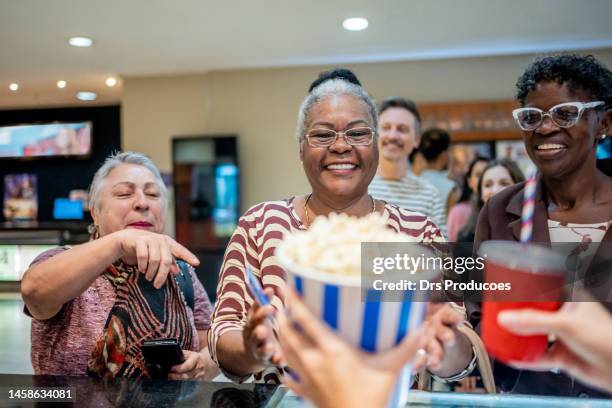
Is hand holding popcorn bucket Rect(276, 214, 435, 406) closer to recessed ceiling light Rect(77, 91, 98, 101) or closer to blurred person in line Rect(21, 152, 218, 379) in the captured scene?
blurred person in line Rect(21, 152, 218, 379)

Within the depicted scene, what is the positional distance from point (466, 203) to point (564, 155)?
84.1 inches

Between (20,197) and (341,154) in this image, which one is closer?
(341,154)

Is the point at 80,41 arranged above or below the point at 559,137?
above

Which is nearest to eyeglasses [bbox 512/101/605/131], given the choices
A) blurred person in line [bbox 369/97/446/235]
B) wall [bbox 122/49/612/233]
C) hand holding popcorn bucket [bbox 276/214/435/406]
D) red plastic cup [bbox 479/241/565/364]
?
red plastic cup [bbox 479/241/565/364]

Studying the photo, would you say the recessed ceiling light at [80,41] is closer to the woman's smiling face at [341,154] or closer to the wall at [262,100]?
the wall at [262,100]

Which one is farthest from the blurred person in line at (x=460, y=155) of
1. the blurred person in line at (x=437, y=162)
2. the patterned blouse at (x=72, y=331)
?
the patterned blouse at (x=72, y=331)

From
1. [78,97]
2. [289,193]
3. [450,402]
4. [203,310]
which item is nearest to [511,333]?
[450,402]

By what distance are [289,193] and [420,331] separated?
6223mm

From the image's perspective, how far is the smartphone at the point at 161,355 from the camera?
1.41 meters

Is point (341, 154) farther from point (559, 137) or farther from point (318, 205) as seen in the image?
point (559, 137)

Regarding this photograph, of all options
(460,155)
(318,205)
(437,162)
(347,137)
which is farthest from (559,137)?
(460,155)

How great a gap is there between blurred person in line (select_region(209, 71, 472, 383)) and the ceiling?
2338 millimetres

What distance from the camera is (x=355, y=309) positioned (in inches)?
25.2

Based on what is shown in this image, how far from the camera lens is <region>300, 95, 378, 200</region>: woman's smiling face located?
135 centimetres
